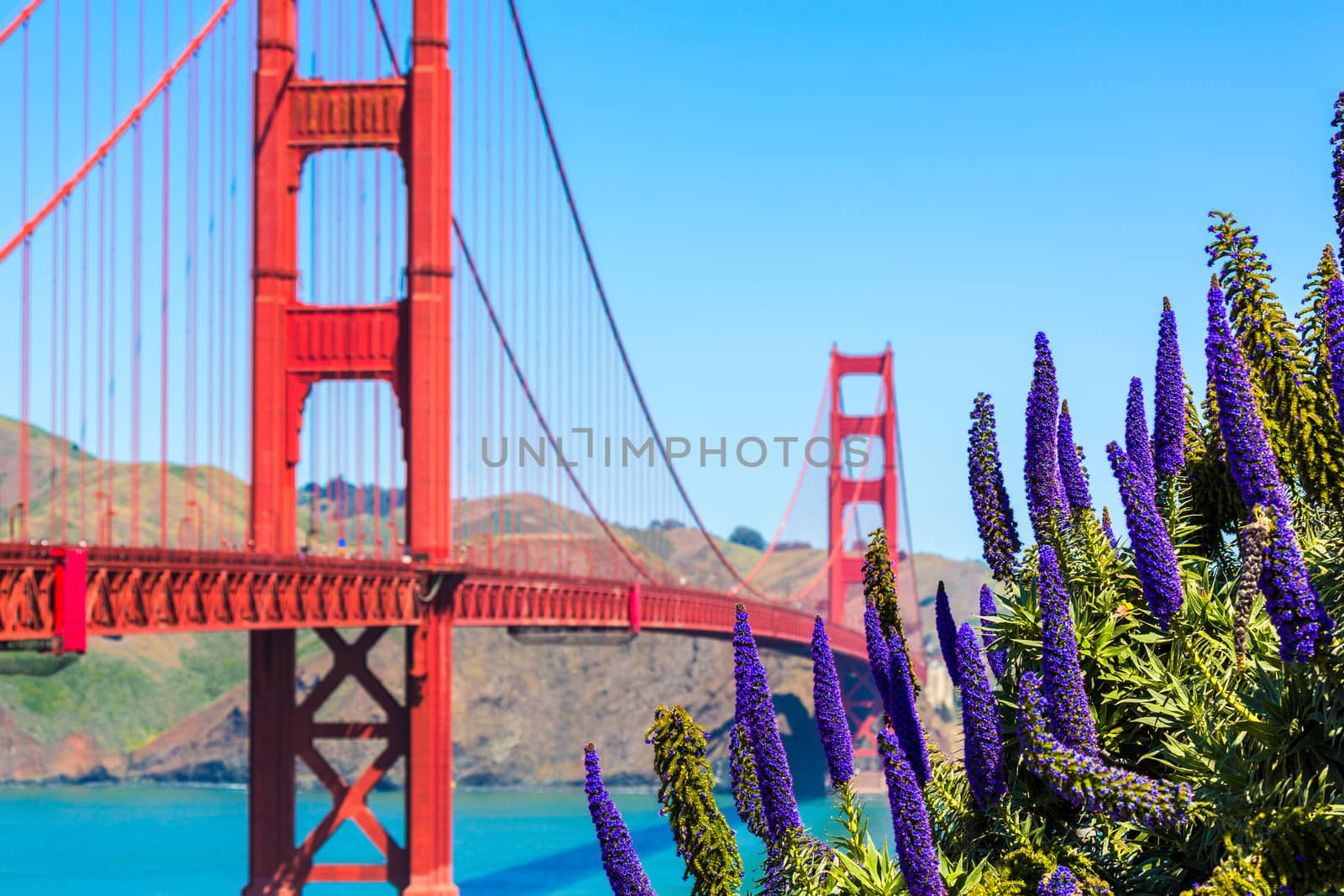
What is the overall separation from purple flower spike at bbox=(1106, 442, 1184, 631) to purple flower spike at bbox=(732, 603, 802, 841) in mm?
2754

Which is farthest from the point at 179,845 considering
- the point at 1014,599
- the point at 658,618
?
the point at 1014,599

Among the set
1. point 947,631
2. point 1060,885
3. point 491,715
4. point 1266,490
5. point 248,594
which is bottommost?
point 491,715

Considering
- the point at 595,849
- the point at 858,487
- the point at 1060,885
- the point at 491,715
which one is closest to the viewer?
the point at 1060,885

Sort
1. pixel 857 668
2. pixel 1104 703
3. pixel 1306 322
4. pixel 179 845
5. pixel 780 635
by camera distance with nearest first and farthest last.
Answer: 1. pixel 1104 703
2. pixel 1306 322
3. pixel 780 635
4. pixel 179 845
5. pixel 857 668

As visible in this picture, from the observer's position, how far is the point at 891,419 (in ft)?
448

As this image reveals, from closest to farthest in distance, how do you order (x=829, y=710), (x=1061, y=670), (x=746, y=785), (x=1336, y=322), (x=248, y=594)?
1. (x=1061, y=670)
2. (x=1336, y=322)
3. (x=829, y=710)
4. (x=746, y=785)
5. (x=248, y=594)

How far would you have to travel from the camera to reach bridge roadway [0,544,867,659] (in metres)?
31.4

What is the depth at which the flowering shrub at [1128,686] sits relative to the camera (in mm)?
11258

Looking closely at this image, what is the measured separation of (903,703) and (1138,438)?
10.8 ft

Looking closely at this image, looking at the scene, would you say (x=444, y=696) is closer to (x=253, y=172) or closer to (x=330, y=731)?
(x=330, y=731)

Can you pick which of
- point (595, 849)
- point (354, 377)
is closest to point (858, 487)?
point (595, 849)

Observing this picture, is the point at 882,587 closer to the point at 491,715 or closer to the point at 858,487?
the point at 858,487

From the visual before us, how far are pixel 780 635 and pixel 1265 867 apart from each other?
254 ft

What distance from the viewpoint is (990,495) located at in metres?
15.0
